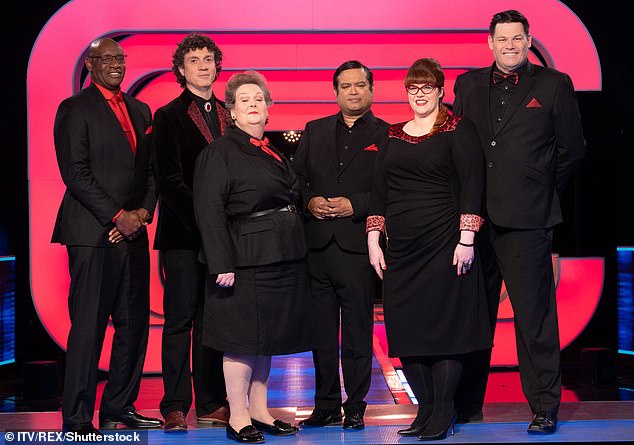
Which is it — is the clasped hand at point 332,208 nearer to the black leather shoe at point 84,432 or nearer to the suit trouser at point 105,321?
the suit trouser at point 105,321

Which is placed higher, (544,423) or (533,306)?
(533,306)

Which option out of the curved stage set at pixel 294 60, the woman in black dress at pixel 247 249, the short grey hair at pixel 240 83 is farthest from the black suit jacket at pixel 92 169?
the curved stage set at pixel 294 60

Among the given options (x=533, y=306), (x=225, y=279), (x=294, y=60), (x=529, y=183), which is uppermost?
(x=294, y=60)

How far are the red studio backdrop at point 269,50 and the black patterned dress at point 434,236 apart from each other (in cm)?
223

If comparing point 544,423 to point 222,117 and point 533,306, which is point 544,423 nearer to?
point 533,306

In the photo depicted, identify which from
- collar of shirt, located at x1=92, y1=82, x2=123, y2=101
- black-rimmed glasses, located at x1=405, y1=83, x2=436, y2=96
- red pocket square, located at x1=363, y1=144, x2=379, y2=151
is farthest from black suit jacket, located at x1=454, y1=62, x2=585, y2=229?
collar of shirt, located at x1=92, y1=82, x2=123, y2=101

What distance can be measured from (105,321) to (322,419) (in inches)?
41.8

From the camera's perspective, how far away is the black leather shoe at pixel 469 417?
155 inches

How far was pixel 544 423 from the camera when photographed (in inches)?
145

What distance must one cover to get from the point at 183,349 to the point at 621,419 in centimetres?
204

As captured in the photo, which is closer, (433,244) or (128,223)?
(433,244)

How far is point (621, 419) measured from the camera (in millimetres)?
4004

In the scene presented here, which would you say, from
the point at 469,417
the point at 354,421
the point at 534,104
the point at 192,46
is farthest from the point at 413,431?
the point at 192,46

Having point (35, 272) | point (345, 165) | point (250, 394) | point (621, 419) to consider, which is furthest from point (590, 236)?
point (35, 272)
